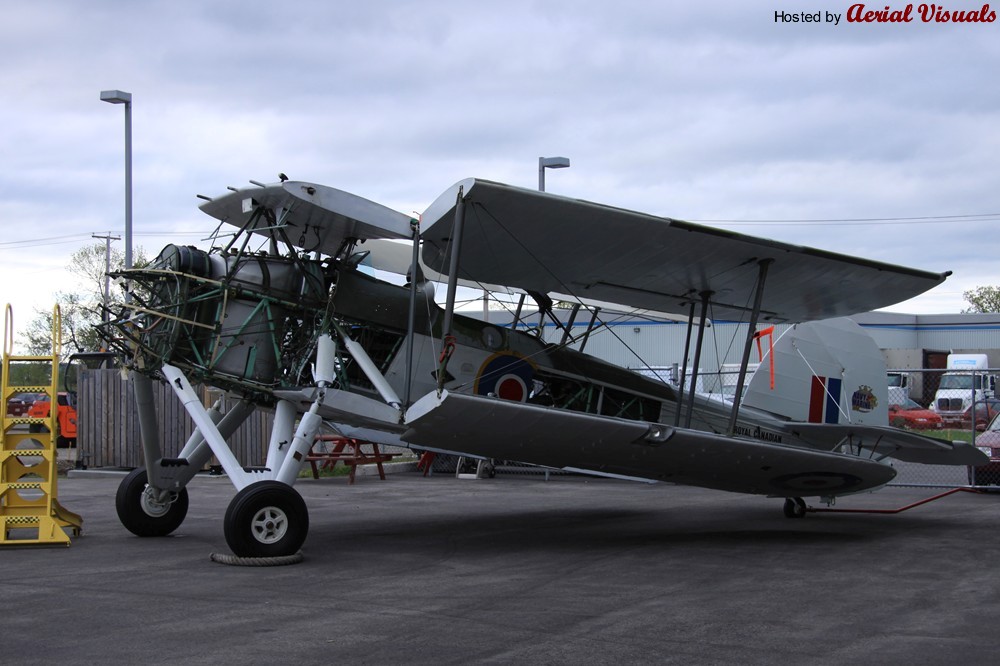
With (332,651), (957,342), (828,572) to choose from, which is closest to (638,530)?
(828,572)

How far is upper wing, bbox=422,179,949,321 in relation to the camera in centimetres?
898

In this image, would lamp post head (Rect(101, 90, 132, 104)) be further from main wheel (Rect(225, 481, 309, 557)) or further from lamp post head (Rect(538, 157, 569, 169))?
main wheel (Rect(225, 481, 309, 557))

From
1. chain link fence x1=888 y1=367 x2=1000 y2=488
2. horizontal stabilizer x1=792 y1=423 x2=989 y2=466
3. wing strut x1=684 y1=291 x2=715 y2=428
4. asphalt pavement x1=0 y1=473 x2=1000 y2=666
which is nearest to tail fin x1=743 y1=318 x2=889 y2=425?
horizontal stabilizer x1=792 y1=423 x2=989 y2=466

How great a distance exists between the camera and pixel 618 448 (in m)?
9.67

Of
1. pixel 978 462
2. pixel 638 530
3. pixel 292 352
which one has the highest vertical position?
pixel 292 352

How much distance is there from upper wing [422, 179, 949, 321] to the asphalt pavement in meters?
2.80

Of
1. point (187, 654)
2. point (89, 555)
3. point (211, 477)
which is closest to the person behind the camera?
point (187, 654)

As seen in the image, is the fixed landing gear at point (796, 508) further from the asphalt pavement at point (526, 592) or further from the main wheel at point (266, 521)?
the main wheel at point (266, 521)

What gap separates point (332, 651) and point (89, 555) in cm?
484

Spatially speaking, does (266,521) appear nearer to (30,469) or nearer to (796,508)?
(30,469)

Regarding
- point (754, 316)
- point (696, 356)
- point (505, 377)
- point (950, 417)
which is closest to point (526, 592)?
point (505, 377)

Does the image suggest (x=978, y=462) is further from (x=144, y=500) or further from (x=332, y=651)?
(x=144, y=500)

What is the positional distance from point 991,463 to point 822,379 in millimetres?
4796

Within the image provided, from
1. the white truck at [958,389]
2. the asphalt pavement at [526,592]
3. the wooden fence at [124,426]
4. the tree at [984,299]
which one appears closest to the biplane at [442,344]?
the asphalt pavement at [526,592]
